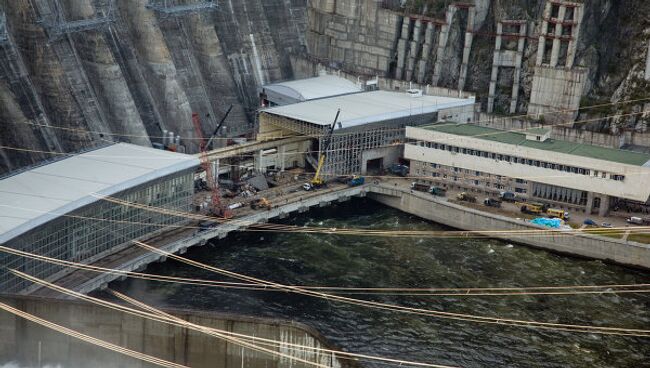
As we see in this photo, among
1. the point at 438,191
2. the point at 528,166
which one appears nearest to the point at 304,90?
the point at 438,191

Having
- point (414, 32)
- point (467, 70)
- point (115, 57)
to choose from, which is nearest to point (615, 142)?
point (467, 70)

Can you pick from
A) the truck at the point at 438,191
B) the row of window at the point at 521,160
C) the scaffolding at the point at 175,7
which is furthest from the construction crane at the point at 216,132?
the truck at the point at 438,191

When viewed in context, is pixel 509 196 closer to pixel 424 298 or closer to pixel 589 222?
pixel 589 222

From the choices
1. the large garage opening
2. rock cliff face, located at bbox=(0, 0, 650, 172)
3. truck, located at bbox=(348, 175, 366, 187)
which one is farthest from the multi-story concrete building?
rock cliff face, located at bbox=(0, 0, 650, 172)

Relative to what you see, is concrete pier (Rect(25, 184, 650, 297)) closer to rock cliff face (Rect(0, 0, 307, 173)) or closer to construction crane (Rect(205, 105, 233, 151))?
construction crane (Rect(205, 105, 233, 151))

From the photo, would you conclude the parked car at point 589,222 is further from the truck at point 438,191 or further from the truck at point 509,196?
the truck at point 438,191
